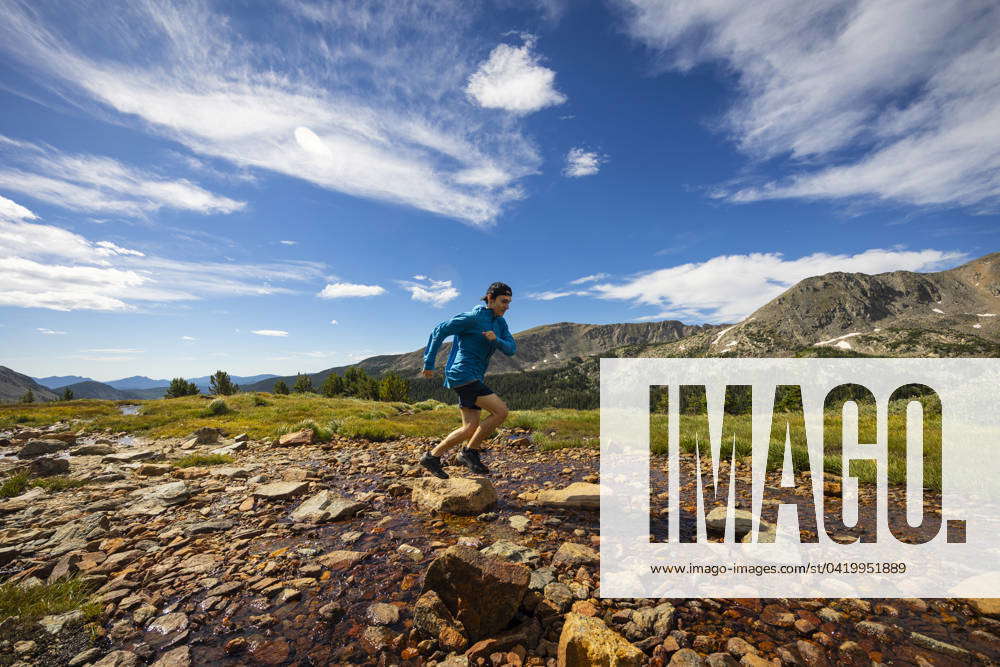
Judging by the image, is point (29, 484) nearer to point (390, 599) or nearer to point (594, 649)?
point (390, 599)

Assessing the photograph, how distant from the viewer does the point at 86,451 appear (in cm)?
1092

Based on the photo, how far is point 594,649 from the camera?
2.57 m

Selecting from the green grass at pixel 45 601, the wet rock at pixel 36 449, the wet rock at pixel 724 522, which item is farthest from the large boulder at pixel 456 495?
the wet rock at pixel 36 449

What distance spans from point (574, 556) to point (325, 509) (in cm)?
352

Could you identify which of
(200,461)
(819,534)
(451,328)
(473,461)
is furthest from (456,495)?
(200,461)

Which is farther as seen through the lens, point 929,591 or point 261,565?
point 261,565

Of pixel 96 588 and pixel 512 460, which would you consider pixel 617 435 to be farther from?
pixel 96 588

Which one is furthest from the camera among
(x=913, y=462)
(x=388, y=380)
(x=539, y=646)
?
(x=388, y=380)

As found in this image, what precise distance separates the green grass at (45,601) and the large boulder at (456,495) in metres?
3.39

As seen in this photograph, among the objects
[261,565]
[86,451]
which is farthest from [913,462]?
[86,451]

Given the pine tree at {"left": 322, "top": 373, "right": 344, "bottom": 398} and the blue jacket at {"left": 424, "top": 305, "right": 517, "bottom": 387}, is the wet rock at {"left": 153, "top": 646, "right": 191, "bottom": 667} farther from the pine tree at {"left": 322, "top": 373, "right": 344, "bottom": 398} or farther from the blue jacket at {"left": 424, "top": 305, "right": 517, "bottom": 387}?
the pine tree at {"left": 322, "top": 373, "right": 344, "bottom": 398}

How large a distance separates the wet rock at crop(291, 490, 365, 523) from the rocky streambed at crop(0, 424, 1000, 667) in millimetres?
27

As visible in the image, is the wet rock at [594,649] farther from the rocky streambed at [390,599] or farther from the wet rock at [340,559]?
the wet rock at [340,559]

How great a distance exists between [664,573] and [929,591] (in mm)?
2262
